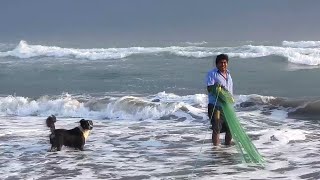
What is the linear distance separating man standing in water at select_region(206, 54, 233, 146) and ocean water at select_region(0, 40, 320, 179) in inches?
15.3

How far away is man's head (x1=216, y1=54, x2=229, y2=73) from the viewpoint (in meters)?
9.41

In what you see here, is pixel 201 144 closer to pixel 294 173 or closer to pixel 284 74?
pixel 294 173

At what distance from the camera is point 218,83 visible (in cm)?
950

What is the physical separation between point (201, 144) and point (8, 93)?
12.3m

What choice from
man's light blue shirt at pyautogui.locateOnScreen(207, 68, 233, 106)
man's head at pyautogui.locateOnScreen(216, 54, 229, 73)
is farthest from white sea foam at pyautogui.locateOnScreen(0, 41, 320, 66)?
man's head at pyautogui.locateOnScreen(216, 54, 229, 73)

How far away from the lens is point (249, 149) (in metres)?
9.08

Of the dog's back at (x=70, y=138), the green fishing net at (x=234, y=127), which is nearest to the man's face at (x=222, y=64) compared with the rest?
the green fishing net at (x=234, y=127)

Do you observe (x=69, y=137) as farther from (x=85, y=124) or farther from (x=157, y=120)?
(x=157, y=120)

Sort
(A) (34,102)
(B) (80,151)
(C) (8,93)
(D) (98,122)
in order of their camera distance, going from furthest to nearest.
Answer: (C) (8,93) < (A) (34,102) < (D) (98,122) < (B) (80,151)

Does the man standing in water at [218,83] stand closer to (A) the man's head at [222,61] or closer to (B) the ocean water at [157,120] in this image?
(A) the man's head at [222,61]

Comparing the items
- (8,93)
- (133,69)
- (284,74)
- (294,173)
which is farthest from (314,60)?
(294,173)

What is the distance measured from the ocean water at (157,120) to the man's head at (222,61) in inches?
57.0

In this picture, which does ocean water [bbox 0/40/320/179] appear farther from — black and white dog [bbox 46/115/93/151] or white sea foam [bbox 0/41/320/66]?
white sea foam [bbox 0/41/320/66]

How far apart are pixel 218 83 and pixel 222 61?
15.0 inches
